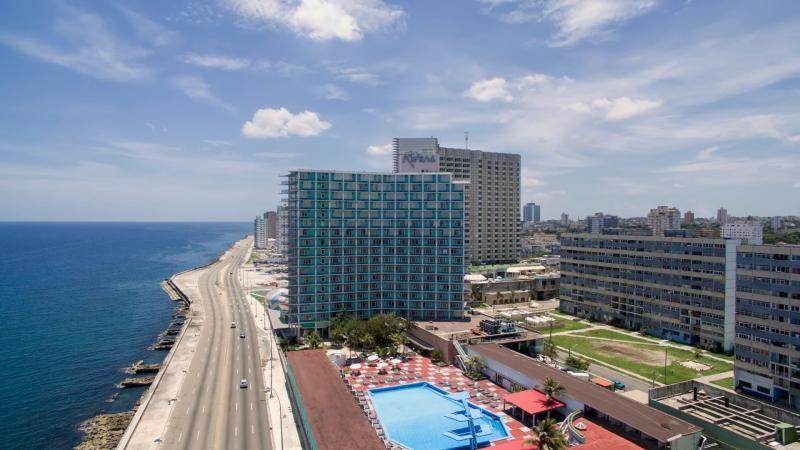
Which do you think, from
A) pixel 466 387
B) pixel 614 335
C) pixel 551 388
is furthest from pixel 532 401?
pixel 614 335

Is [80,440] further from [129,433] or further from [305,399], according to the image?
[305,399]

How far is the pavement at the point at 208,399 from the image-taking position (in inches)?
2571

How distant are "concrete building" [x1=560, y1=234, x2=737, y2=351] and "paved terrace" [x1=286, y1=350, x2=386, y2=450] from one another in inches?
3241

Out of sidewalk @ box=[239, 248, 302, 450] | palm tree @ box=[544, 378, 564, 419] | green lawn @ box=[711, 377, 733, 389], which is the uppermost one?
palm tree @ box=[544, 378, 564, 419]

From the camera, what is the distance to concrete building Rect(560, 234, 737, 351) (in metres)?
107

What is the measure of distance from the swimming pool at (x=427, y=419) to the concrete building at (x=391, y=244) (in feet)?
132

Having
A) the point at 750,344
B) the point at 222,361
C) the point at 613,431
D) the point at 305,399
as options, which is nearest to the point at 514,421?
the point at 613,431

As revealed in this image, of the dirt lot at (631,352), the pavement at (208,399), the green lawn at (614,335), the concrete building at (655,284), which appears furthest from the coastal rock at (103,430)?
the concrete building at (655,284)

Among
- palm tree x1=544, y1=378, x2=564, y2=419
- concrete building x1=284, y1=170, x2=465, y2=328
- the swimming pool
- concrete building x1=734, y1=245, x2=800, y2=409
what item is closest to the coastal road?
the swimming pool

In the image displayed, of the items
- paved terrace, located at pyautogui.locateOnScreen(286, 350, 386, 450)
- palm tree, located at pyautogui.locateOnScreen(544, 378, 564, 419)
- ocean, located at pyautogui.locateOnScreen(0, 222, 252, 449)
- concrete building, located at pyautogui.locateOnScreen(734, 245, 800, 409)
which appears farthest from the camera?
ocean, located at pyautogui.locateOnScreen(0, 222, 252, 449)

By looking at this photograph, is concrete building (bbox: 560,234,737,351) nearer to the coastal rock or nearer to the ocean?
the ocean

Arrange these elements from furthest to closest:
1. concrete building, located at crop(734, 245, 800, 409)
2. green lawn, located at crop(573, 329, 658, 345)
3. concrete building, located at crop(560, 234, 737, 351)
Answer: green lawn, located at crop(573, 329, 658, 345) → concrete building, located at crop(560, 234, 737, 351) → concrete building, located at crop(734, 245, 800, 409)

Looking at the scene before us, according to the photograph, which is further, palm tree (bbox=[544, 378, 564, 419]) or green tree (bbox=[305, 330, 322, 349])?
green tree (bbox=[305, 330, 322, 349])

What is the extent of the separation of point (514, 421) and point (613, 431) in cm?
1342
